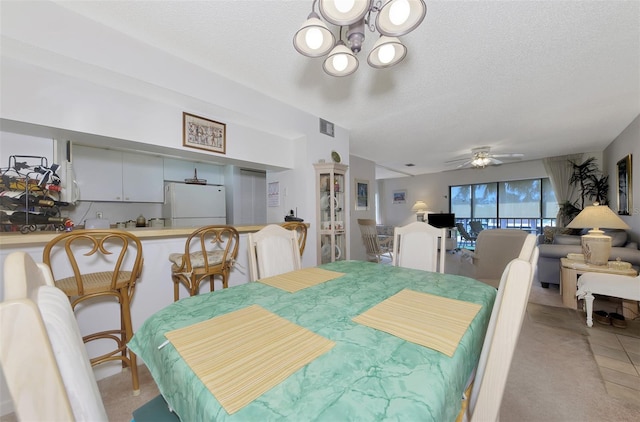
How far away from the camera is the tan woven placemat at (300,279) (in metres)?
1.26

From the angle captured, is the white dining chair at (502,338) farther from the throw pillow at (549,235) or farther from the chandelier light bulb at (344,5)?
the throw pillow at (549,235)

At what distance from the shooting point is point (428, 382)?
1.88 ft

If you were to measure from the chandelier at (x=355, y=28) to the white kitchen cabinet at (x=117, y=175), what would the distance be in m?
3.19

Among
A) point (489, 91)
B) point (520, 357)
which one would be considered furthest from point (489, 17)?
point (520, 357)

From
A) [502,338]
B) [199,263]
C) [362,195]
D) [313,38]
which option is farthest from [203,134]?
[362,195]

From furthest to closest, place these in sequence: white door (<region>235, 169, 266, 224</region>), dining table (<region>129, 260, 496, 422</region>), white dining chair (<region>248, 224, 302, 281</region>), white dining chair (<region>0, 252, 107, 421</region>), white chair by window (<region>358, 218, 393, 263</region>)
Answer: white chair by window (<region>358, 218, 393, 263</region>)
white door (<region>235, 169, 266, 224</region>)
white dining chair (<region>248, 224, 302, 281</region>)
dining table (<region>129, 260, 496, 422</region>)
white dining chair (<region>0, 252, 107, 421</region>)

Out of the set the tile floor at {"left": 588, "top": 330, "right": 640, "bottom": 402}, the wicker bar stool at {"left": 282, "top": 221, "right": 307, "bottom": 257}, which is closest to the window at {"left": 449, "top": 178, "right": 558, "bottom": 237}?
the tile floor at {"left": 588, "top": 330, "right": 640, "bottom": 402}

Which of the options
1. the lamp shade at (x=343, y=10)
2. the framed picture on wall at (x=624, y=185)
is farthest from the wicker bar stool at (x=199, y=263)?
the framed picture on wall at (x=624, y=185)

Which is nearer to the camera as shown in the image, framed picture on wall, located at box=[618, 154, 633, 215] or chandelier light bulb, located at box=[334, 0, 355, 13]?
chandelier light bulb, located at box=[334, 0, 355, 13]

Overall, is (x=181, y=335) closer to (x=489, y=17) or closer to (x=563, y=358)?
(x=489, y=17)

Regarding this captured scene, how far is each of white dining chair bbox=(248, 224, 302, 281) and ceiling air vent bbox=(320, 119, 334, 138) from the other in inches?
72.8

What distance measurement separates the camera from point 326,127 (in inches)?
126

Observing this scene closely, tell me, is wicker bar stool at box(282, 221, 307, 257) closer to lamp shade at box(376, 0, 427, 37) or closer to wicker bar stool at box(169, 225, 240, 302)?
wicker bar stool at box(169, 225, 240, 302)

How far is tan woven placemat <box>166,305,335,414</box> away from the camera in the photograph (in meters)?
0.55
